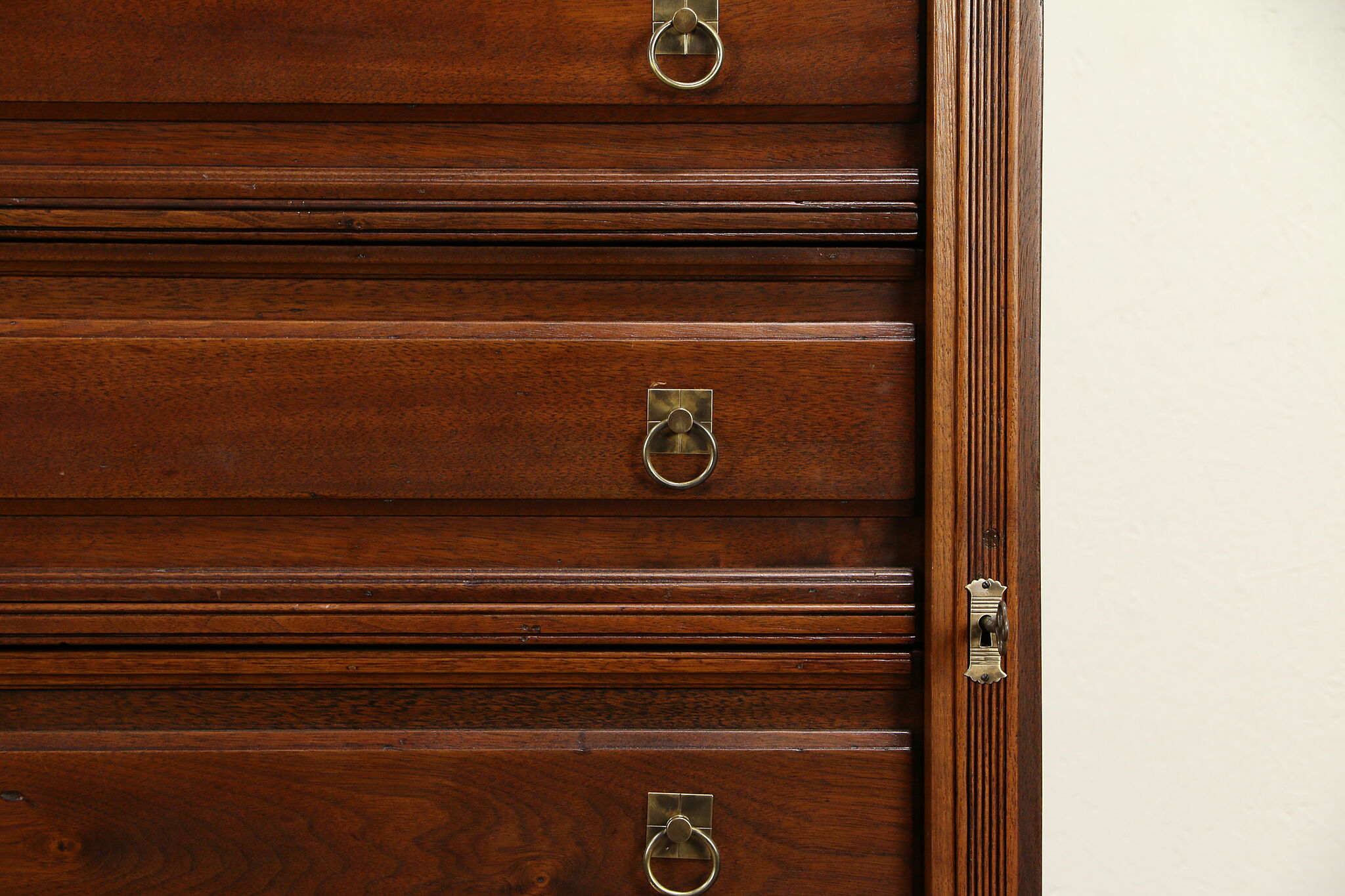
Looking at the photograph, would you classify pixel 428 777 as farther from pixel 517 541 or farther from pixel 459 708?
pixel 517 541

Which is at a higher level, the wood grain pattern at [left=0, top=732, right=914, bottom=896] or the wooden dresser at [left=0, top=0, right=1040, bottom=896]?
the wooden dresser at [left=0, top=0, right=1040, bottom=896]

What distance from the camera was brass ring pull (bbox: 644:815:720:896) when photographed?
17.5 inches

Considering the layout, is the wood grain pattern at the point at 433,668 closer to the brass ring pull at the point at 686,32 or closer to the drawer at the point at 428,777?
the drawer at the point at 428,777

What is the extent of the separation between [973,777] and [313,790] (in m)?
0.40

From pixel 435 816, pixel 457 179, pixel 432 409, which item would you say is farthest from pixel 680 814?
pixel 457 179

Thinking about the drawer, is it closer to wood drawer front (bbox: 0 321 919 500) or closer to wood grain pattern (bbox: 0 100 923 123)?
wood drawer front (bbox: 0 321 919 500)

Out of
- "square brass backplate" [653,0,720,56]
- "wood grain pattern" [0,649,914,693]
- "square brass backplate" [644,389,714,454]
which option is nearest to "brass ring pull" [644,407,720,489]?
"square brass backplate" [644,389,714,454]

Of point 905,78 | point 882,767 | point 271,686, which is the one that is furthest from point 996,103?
point 271,686

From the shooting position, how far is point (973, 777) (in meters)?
0.45

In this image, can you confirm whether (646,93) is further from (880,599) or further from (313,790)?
(313,790)

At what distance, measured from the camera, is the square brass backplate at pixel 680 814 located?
454mm

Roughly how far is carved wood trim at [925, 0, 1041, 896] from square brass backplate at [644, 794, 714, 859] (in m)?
0.14

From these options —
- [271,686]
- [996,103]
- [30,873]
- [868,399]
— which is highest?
[996,103]

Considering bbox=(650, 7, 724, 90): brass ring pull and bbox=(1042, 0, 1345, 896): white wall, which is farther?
bbox=(1042, 0, 1345, 896): white wall
